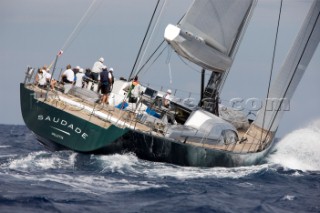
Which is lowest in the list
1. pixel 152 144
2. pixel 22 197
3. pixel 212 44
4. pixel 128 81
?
pixel 22 197

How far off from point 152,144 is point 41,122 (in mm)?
2999

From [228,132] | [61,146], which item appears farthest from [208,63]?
[61,146]

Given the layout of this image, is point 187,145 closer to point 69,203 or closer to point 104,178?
point 104,178

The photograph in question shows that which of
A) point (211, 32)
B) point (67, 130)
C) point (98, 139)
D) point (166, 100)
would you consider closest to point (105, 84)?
point (166, 100)

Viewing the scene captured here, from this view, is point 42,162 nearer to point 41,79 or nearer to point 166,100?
point 41,79

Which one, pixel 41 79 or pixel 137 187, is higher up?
pixel 41 79

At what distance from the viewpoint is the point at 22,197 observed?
13461mm

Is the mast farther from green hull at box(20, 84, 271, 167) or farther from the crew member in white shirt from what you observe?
the crew member in white shirt

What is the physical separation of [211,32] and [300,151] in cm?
734

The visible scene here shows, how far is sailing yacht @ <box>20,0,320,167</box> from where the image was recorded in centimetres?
1834

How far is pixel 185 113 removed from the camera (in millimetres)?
21891

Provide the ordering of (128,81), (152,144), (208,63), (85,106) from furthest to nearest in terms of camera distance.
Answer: (128,81)
(208,63)
(85,106)
(152,144)

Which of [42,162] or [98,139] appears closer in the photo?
[42,162]

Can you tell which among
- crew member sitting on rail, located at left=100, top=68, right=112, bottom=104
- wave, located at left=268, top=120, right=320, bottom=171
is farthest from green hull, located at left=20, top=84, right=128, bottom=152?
wave, located at left=268, top=120, right=320, bottom=171
